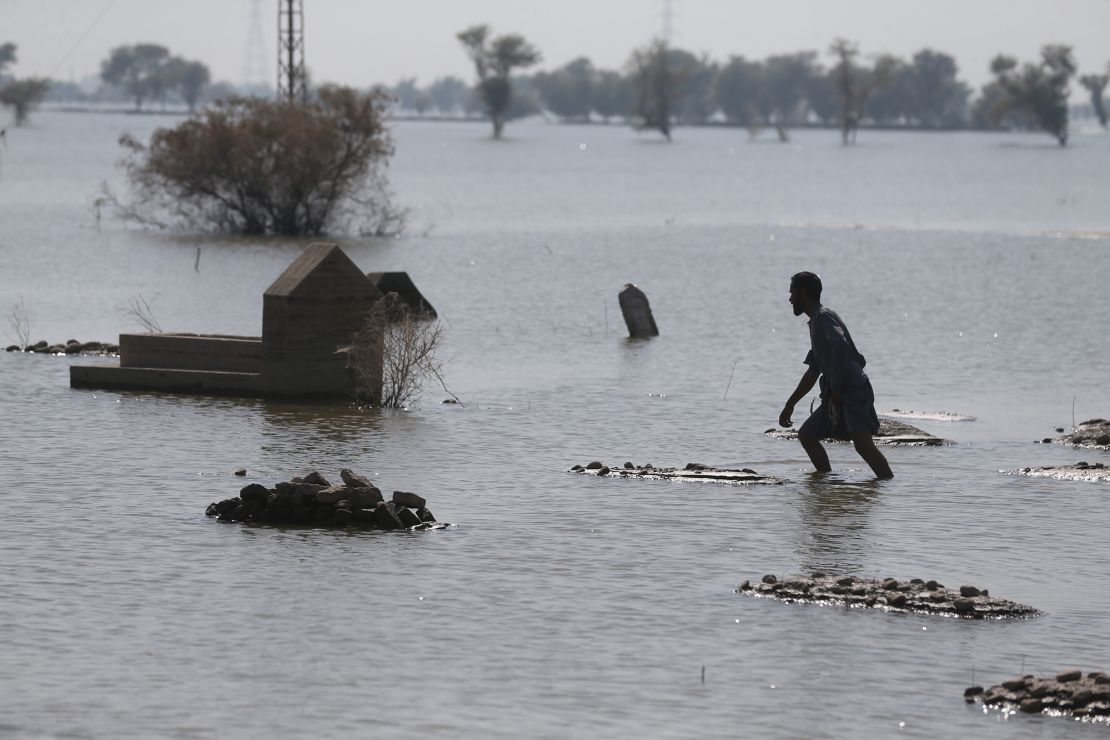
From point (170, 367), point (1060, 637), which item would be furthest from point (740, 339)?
point (1060, 637)

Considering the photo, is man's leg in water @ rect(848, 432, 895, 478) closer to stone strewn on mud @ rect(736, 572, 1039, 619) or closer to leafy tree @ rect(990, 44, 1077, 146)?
stone strewn on mud @ rect(736, 572, 1039, 619)

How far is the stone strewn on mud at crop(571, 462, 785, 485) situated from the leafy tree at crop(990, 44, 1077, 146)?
178682 mm

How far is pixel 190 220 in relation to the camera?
49.8 meters

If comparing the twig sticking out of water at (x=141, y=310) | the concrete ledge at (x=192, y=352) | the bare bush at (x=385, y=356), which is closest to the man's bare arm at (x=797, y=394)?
the bare bush at (x=385, y=356)

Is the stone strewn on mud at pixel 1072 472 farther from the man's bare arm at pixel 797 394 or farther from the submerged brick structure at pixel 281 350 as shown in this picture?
the submerged brick structure at pixel 281 350

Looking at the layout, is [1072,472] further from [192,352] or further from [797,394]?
[192,352]

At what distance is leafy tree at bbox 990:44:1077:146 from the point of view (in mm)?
188125

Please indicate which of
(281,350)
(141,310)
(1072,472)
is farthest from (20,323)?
(1072,472)

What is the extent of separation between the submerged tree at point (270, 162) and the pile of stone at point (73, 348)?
22.7 meters

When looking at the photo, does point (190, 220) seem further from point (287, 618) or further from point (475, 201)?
point (287, 618)

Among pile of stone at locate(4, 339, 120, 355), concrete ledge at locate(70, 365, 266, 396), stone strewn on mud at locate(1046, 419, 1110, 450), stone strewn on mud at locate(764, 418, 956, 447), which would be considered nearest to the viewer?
stone strewn on mud at locate(764, 418, 956, 447)

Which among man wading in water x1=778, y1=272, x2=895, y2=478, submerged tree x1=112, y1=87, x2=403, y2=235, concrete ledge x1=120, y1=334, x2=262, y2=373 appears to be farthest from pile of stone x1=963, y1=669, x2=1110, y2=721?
submerged tree x1=112, y1=87, x2=403, y2=235

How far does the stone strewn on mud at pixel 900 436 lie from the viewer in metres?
17.4

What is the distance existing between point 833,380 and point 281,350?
649 cm
